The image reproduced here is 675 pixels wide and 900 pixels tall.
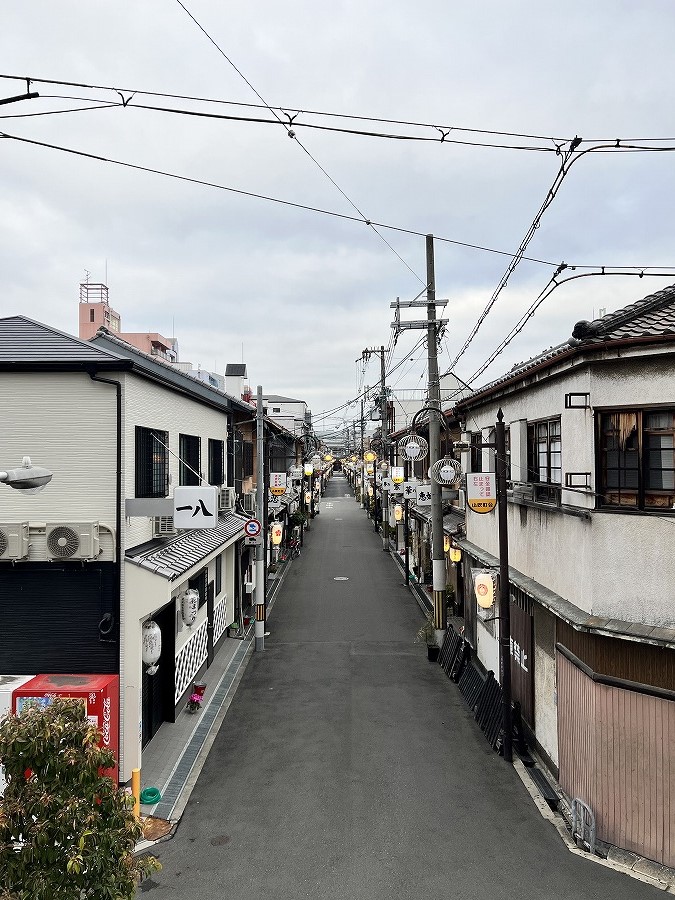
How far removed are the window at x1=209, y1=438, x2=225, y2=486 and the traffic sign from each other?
1992 millimetres

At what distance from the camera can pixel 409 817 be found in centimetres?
980

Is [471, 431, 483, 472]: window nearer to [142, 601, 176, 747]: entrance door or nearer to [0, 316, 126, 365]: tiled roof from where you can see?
[142, 601, 176, 747]: entrance door

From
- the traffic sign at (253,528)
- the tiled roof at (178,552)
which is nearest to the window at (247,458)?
the traffic sign at (253,528)

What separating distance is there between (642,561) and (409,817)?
6128mm

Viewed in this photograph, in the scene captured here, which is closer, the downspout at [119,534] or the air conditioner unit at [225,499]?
the downspout at [119,534]

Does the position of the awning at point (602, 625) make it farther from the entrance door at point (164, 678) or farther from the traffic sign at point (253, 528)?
the traffic sign at point (253, 528)

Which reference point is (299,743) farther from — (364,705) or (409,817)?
(409,817)

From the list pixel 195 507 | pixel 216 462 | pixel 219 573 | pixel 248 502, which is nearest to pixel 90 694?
→ pixel 195 507

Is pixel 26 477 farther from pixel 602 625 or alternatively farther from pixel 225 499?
pixel 225 499

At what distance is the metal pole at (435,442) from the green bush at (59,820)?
1388 cm

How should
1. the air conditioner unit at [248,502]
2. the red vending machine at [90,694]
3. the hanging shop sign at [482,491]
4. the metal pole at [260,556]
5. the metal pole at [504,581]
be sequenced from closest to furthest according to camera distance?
the red vending machine at [90,694] → the metal pole at [504,581] → the hanging shop sign at [482,491] → the metal pole at [260,556] → the air conditioner unit at [248,502]

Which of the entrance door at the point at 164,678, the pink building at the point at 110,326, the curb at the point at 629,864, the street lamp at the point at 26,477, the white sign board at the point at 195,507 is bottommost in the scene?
the curb at the point at 629,864

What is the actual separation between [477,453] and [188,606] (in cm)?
1001

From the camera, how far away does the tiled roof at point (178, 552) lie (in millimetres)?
10953
